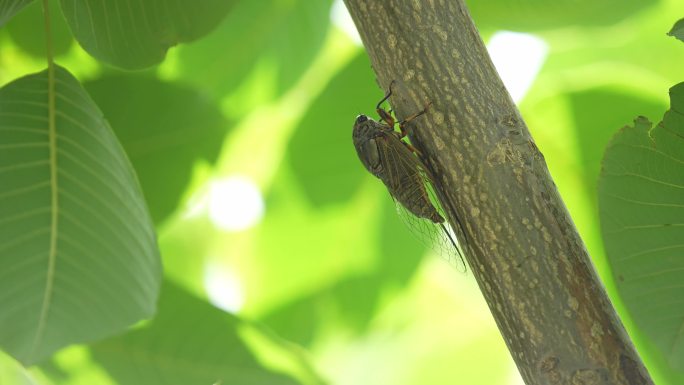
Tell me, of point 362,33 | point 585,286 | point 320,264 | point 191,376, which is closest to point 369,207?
point 320,264

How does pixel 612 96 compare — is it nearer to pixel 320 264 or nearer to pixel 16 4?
pixel 320 264

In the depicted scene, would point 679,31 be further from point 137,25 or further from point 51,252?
point 51,252

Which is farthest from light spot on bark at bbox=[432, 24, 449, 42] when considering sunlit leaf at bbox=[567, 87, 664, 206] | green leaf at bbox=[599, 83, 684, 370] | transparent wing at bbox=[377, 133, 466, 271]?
sunlit leaf at bbox=[567, 87, 664, 206]

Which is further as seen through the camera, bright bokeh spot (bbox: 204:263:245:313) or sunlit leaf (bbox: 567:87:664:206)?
bright bokeh spot (bbox: 204:263:245:313)

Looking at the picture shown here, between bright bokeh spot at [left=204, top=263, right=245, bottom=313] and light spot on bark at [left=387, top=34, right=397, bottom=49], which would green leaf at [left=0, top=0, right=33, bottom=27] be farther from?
bright bokeh spot at [left=204, top=263, right=245, bottom=313]

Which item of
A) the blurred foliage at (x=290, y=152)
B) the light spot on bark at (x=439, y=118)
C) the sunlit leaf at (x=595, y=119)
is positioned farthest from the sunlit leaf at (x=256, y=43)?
the light spot on bark at (x=439, y=118)

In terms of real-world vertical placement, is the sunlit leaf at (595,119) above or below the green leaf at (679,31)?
above

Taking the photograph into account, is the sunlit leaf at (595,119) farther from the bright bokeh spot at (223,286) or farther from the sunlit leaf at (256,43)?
the bright bokeh spot at (223,286)
